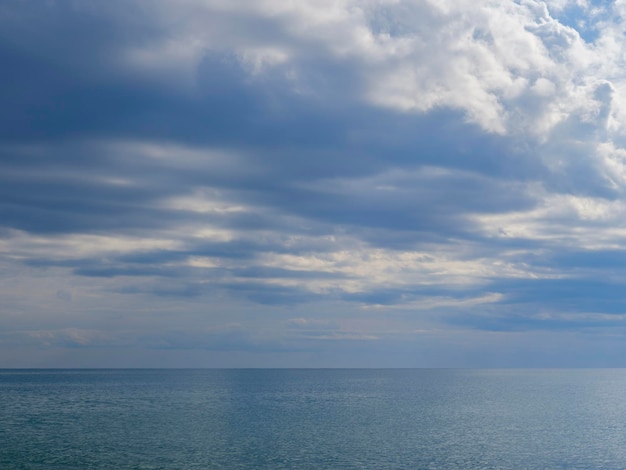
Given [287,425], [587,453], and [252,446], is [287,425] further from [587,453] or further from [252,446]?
[587,453]

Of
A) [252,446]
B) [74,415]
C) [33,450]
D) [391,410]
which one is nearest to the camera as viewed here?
[33,450]

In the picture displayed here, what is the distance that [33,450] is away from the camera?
74.8 metres

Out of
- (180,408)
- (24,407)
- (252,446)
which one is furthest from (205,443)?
(24,407)

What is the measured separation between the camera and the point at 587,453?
258ft

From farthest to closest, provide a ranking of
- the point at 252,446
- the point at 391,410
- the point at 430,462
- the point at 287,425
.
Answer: the point at 391,410, the point at 287,425, the point at 252,446, the point at 430,462

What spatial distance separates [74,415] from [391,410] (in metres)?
62.3

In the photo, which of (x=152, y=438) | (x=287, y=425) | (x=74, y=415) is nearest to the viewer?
(x=152, y=438)

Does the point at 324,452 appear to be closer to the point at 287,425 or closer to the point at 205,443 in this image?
the point at 205,443

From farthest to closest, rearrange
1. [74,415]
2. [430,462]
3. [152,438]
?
[74,415], [152,438], [430,462]

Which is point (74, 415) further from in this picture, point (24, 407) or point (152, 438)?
point (152, 438)

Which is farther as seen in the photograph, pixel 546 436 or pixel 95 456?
pixel 546 436

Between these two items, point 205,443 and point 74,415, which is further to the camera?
point 74,415

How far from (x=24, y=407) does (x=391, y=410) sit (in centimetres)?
7904

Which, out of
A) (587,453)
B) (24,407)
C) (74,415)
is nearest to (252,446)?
(587,453)
